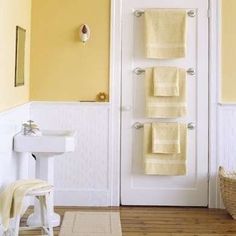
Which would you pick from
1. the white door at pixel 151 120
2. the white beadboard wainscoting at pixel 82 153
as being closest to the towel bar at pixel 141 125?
the white door at pixel 151 120

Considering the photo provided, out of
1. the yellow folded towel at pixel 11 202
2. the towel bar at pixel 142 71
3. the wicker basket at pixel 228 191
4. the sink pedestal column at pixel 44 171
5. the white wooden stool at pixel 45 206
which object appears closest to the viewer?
→ the yellow folded towel at pixel 11 202

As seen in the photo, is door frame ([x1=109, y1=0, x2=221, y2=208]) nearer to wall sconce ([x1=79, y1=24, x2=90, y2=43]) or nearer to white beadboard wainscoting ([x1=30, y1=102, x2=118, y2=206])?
white beadboard wainscoting ([x1=30, y1=102, x2=118, y2=206])

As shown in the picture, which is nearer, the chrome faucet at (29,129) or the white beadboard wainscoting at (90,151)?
the chrome faucet at (29,129)

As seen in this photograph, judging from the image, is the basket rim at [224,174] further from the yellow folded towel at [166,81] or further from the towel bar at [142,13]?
the towel bar at [142,13]

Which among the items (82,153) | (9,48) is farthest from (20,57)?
(82,153)

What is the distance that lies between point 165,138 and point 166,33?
1.02 meters

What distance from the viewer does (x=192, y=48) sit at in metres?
4.43

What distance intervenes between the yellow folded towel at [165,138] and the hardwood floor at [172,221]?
59 cm

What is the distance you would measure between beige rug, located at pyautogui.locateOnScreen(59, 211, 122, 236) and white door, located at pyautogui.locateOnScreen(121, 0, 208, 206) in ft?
1.60

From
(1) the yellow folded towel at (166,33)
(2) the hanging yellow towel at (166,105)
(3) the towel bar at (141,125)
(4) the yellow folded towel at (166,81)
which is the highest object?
(1) the yellow folded towel at (166,33)

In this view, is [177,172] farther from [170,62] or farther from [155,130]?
[170,62]

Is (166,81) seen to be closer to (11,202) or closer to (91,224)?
(91,224)

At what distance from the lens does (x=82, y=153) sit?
445cm

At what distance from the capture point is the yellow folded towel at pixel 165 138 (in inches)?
171
